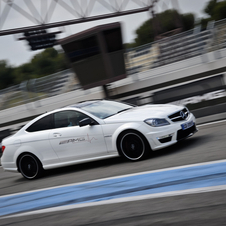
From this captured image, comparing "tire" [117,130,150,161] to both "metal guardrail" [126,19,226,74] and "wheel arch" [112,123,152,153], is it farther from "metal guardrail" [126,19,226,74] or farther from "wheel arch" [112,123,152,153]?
"metal guardrail" [126,19,226,74]

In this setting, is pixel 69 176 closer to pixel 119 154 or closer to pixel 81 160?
pixel 81 160

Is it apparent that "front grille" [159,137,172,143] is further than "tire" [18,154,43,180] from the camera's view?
No

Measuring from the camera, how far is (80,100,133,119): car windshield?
7902 millimetres

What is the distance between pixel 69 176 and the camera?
301 inches

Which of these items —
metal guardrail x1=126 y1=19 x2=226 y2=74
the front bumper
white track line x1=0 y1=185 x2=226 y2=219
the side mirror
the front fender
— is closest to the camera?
white track line x1=0 y1=185 x2=226 y2=219

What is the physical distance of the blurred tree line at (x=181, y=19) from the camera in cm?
4787

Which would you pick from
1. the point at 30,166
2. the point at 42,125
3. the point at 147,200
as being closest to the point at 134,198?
the point at 147,200

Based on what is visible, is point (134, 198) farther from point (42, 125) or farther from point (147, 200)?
point (42, 125)

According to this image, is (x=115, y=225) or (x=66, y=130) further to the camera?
(x=66, y=130)

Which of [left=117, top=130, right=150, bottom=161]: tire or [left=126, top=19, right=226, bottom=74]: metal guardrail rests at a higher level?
[left=126, top=19, right=226, bottom=74]: metal guardrail

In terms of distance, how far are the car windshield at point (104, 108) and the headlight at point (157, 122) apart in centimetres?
103

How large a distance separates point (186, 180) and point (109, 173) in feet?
6.62

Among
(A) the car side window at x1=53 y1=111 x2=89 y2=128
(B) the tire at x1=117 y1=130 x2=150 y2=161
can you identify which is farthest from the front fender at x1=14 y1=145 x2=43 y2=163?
(B) the tire at x1=117 y1=130 x2=150 y2=161

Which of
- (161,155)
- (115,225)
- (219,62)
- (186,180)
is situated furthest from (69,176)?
(219,62)
